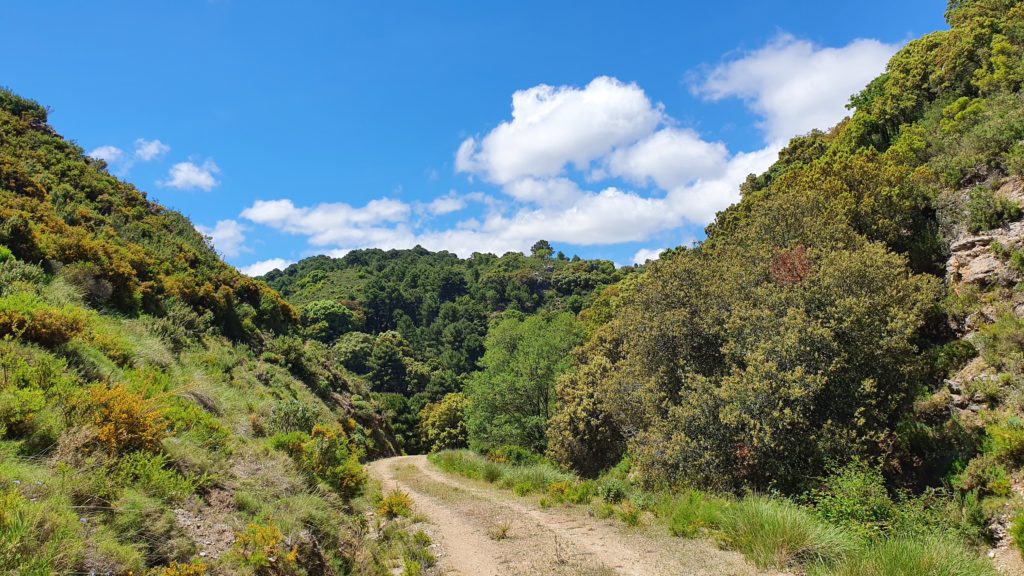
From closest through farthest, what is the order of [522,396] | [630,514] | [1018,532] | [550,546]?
[1018,532] < [550,546] < [630,514] < [522,396]

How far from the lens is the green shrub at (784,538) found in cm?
776

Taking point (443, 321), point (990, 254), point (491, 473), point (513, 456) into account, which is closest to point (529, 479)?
point (491, 473)

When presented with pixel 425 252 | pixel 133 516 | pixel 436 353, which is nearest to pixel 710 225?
pixel 133 516

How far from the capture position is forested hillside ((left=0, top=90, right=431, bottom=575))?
4.99m

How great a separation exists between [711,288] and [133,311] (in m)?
19.3

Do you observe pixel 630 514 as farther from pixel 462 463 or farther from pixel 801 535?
pixel 462 463

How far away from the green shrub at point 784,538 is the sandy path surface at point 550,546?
0.35 meters

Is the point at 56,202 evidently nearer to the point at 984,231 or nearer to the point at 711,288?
the point at 711,288

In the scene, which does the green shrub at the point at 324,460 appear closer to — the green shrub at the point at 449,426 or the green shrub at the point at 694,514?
the green shrub at the point at 694,514

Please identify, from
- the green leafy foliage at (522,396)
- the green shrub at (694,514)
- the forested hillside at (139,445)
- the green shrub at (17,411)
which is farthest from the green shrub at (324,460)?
the green leafy foliage at (522,396)

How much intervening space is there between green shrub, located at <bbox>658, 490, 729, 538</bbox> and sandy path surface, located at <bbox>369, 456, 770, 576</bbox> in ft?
1.05

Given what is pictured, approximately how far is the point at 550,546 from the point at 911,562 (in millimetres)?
6032

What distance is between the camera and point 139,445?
21.3ft

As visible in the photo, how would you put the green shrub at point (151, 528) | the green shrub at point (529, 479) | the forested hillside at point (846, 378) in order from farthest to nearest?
the green shrub at point (529, 479)
the forested hillside at point (846, 378)
the green shrub at point (151, 528)
